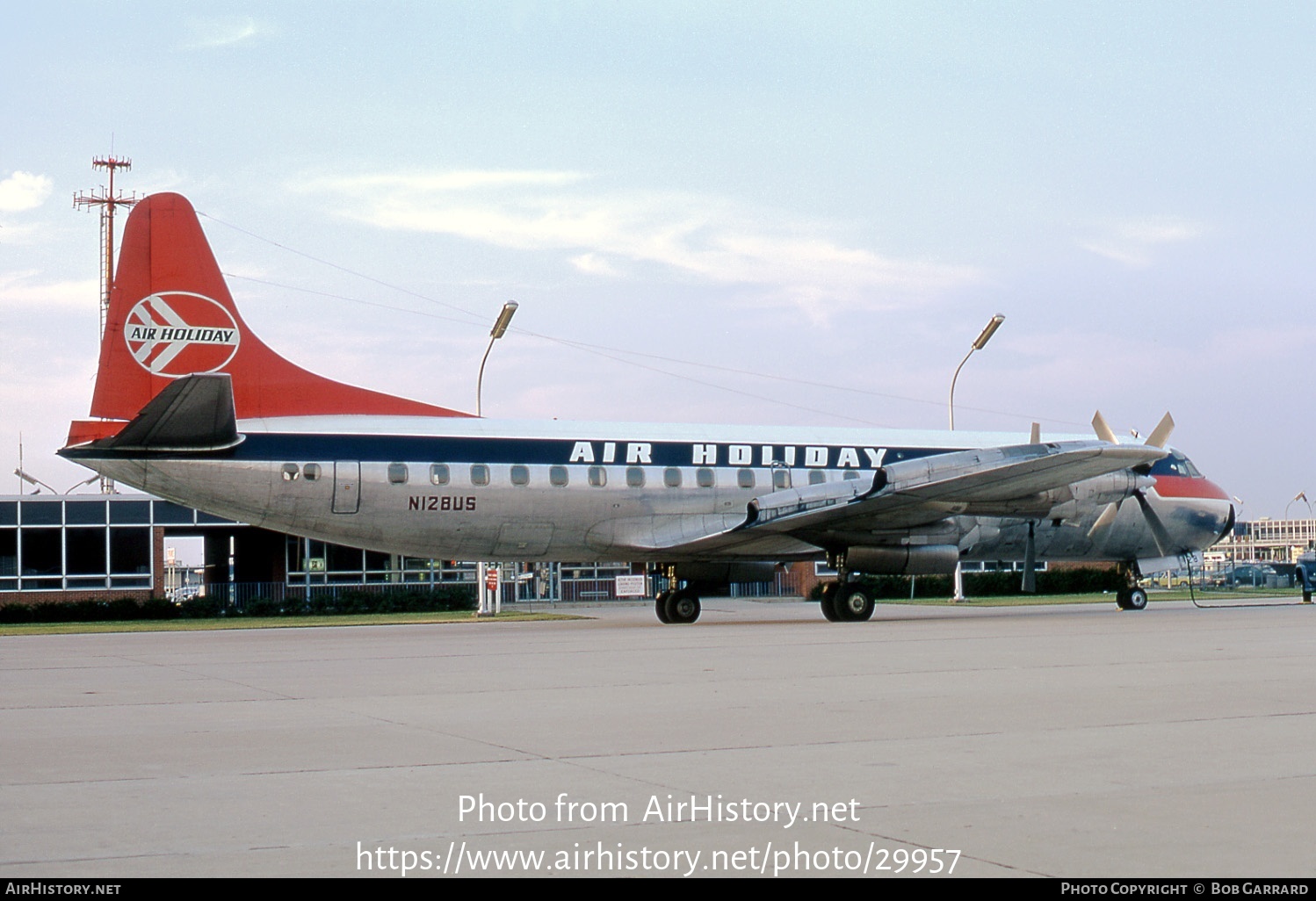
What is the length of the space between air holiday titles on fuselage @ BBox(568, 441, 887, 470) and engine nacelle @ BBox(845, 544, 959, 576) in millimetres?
2834

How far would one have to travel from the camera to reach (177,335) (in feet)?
77.2

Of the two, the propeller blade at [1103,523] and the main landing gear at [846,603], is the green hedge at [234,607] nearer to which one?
the main landing gear at [846,603]

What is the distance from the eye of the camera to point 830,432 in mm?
28516

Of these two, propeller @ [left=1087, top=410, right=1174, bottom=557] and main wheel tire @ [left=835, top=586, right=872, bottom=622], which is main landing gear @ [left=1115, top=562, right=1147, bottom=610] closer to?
propeller @ [left=1087, top=410, right=1174, bottom=557]

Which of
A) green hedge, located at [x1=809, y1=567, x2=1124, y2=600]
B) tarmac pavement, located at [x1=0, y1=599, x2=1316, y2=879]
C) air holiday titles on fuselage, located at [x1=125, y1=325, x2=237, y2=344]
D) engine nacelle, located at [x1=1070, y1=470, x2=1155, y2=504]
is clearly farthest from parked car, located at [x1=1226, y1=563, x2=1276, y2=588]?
air holiday titles on fuselage, located at [x1=125, y1=325, x2=237, y2=344]

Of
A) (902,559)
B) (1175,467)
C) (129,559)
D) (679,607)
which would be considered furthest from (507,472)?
(129,559)

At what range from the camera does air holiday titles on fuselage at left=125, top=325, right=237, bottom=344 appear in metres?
23.4

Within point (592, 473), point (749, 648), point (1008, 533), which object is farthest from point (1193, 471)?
point (749, 648)

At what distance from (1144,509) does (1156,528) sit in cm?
61

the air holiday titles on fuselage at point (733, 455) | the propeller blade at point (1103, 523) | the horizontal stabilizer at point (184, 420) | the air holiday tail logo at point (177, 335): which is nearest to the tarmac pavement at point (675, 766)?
the horizontal stabilizer at point (184, 420)

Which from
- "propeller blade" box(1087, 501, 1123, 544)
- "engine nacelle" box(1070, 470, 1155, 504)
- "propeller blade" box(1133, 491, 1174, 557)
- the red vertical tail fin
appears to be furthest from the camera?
"propeller blade" box(1133, 491, 1174, 557)

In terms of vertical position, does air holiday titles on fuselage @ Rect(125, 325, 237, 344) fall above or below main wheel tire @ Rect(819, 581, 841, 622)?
above

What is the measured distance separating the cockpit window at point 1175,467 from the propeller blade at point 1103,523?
1.83 metres

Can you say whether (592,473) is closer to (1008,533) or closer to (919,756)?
(1008,533)
